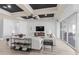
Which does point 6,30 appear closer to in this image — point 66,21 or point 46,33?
point 46,33

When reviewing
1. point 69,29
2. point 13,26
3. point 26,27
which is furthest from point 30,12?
point 69,29

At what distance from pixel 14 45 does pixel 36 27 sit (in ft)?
3.43

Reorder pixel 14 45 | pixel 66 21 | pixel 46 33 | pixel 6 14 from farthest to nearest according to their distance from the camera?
pixel 66 21 < pixel 14 45 < pixel 46 33 < pixel 6 14

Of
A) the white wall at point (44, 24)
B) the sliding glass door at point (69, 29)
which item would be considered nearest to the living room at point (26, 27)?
the white wall at point (44, 24)

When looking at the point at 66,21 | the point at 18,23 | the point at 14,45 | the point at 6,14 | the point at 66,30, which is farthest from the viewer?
the point at 66,30

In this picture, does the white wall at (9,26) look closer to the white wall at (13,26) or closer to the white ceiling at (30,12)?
the white wall at (13,26)

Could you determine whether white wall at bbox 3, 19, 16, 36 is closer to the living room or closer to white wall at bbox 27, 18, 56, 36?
the living room

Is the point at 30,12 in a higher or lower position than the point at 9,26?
higher

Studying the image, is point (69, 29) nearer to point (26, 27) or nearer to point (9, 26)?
point (26, 27)

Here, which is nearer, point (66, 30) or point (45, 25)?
point (45, 25)

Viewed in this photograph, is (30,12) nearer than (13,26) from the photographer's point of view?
No

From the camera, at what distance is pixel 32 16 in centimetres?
286

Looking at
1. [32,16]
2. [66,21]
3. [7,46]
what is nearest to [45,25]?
[32,16]

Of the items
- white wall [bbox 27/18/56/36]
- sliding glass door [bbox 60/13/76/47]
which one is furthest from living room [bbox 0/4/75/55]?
sliding glass door [bbox 60/13/76/47]
